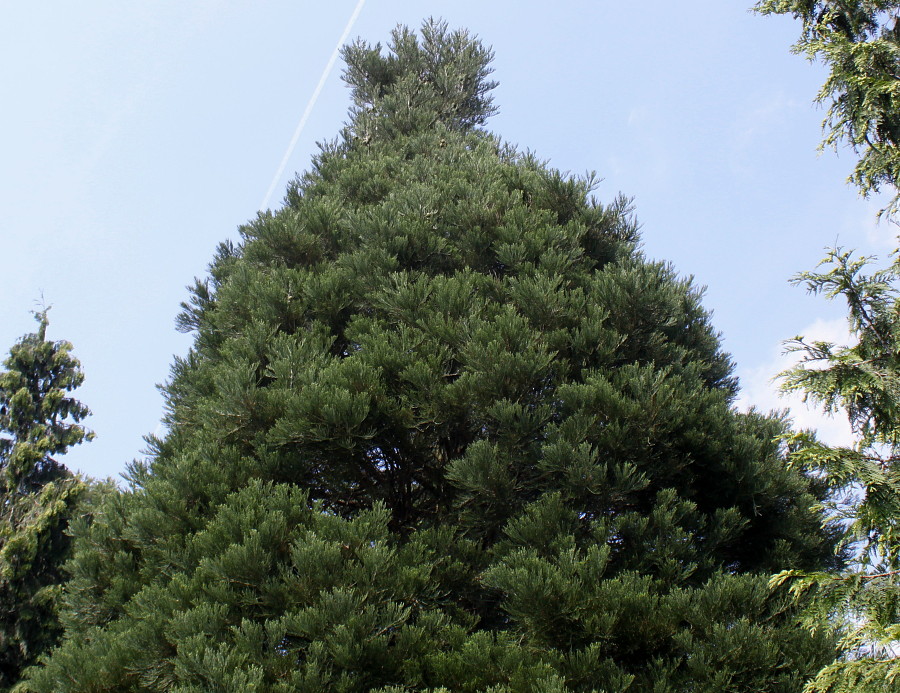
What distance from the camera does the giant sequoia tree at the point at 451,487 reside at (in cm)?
487

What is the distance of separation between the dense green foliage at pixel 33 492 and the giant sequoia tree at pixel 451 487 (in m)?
9.90

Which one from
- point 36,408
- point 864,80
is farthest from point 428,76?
point 36,408

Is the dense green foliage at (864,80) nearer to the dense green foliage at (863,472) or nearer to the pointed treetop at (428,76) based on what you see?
the dense green foliage at (863,472)

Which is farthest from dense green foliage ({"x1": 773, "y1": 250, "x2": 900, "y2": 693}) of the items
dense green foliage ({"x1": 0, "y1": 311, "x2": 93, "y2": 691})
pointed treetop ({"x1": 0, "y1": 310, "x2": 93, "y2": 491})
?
pointed treetop ({"x1": 0, "y1": 310, "x2": 93, "y2": 491})

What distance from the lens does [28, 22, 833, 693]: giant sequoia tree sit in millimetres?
4867

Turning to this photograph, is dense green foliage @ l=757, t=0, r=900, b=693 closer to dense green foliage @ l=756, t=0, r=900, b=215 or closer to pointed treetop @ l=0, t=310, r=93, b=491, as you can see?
dense green foliage @ l=756, t=0, r=900, b=215

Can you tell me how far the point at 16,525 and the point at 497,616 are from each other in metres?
14.9

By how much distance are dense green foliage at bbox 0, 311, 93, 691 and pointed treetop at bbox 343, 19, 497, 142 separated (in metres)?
11.4

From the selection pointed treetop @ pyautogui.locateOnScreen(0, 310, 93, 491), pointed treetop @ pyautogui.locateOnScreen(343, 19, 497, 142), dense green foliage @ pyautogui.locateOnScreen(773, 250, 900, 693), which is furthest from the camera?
pointed treetop @ pyautogui.locateOnScreen(0, 310, 93, 491)

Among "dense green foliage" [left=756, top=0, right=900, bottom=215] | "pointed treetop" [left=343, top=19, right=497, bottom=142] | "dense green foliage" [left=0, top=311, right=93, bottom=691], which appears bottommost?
"dense green foliage" [left=0, top=311, right=93, bottom=691]

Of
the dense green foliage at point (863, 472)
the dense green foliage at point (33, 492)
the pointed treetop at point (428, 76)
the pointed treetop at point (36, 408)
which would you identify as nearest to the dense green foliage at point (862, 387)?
the dense green foliage at point (863, 472)

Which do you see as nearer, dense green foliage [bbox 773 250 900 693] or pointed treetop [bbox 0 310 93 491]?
dense green foliage [bbox 773 250 900 693]

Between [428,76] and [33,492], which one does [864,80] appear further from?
[33,492]

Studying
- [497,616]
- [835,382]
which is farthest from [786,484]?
[497,616]
